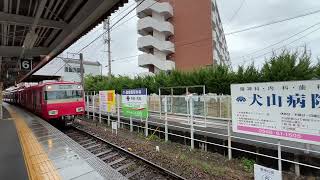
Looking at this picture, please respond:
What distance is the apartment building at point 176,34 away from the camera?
1353 inches

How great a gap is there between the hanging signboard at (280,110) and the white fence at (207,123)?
523 millimetres

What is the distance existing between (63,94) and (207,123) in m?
8.73

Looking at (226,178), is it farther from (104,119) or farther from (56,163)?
(104,119)

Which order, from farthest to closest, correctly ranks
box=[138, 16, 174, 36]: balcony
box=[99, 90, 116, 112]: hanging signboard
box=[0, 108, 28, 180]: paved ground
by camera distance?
1. box=[138, 16, 174, 36]: balcony
2. box=[99, 90, 116, 112]: hanging signboard
3. box=[0, 108, 28, 180]: paved ground

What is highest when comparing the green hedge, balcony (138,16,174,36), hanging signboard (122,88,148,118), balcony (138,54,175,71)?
balcony (138,16,174,36)

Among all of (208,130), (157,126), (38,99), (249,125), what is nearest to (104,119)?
(38,99)

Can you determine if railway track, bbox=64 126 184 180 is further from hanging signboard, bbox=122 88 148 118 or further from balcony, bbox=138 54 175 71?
balcony, bbox=138 54 175 71

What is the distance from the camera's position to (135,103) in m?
12.9

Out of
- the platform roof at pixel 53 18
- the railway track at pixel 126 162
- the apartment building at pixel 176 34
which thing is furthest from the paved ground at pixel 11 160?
the apartment building at pixel 176 34

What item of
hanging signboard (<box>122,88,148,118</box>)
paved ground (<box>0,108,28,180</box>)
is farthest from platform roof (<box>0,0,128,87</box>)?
paved ground (<box>0,108,28,180</box>)

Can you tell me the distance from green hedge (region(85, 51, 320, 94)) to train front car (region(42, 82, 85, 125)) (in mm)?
7775

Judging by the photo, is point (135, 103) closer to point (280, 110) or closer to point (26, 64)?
point (280, 110)

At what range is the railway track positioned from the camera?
7.18 meters

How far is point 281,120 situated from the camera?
640cm
